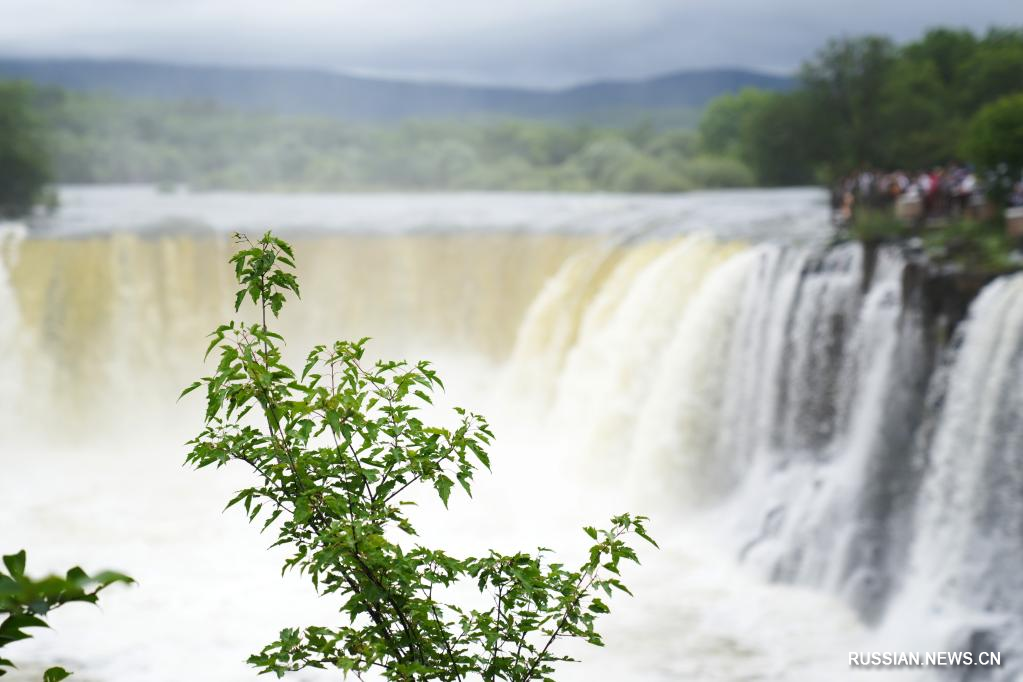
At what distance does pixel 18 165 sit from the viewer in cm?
2488

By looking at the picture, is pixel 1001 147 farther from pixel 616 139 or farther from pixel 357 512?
pixel 616 139

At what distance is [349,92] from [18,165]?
65.6 ft

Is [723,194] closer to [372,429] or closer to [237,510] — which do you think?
[237,510]

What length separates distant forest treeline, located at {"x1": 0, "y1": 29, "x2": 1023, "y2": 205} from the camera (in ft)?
66.7

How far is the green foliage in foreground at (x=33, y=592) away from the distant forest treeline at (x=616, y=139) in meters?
13.0

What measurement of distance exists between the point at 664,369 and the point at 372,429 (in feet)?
34.1

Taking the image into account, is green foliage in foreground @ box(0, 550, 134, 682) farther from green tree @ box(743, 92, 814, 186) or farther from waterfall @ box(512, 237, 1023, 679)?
green tree @ box(743, 92, 814, 186)

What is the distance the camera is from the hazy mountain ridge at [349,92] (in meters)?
40.9

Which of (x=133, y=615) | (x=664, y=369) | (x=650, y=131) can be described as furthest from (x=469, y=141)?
(x=133, y=615)

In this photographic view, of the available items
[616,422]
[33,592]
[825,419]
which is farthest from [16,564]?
[616,422]

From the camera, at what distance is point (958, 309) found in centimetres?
1030

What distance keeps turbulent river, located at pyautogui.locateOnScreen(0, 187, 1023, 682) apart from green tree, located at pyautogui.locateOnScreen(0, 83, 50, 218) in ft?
9.47

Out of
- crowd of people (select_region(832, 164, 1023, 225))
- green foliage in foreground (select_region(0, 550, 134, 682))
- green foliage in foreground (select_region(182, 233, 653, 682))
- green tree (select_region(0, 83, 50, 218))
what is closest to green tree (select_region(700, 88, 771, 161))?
crowd of people (select_region(832, 164, 1023, 225))

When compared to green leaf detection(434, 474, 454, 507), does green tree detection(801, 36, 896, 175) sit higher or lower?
higher
